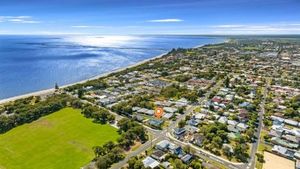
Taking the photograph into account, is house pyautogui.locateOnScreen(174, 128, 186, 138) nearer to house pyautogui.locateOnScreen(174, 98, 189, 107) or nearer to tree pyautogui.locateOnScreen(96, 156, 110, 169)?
tree pyautogui.locateOnScreen(96, 156, 110, 169)

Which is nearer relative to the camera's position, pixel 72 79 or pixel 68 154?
pixel 68 154

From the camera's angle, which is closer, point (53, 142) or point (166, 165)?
point (166, 165)

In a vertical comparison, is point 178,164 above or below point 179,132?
above

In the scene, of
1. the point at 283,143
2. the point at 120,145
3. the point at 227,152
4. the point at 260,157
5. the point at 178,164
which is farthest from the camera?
the point at 283,143

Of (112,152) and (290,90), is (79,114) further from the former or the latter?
(290,90)

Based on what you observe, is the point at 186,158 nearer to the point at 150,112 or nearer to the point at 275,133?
the point at 275,133

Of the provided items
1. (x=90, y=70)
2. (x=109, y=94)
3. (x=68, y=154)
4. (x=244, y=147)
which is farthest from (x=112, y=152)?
(x=90, y=70)

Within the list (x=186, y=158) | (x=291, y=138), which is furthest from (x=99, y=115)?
(x=291, y=138)
